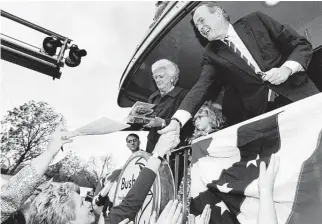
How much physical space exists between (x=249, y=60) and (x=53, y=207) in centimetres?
162

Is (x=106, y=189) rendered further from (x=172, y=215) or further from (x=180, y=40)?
(x=172, y=215)

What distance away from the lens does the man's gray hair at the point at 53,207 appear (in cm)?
136

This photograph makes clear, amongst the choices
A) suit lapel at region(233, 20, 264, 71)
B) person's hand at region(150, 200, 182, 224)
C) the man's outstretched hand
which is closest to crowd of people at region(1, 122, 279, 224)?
person's hand at region(150, 200, 182, 224)

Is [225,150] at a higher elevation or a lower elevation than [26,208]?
higher

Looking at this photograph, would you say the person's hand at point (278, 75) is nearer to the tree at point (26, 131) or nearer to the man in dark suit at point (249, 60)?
the man in dark suit at point (249, 60)

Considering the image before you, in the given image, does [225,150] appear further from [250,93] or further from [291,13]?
[291,13]

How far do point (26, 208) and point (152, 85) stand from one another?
10.1 feet

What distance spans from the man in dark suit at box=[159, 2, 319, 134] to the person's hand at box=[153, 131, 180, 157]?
46 millimetres

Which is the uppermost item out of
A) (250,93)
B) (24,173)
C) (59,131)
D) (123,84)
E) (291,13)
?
(291,13)

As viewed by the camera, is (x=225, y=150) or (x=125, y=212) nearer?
(x=125, y=212)

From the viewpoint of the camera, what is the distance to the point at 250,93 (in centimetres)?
224

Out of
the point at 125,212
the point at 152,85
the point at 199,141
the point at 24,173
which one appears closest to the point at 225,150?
the point at 199,141

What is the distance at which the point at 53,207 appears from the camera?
1.42 metres

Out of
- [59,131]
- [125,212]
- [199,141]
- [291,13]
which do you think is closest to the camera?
[125,212]
